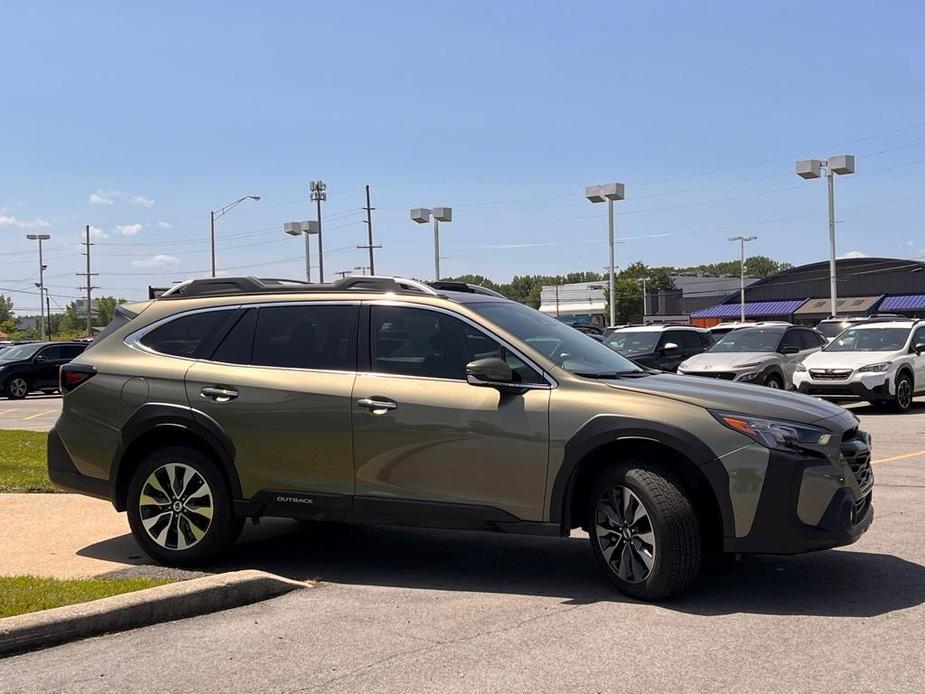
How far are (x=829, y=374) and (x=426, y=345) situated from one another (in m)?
13.3

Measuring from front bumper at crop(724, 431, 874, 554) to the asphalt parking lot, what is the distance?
371mm

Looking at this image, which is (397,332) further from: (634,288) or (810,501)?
(634,288)

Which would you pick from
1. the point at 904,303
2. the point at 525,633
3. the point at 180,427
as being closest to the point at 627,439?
the point at 525,633

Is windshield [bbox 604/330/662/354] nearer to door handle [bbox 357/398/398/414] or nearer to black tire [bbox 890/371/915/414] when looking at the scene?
black tire [bbox 890/371/915/414]

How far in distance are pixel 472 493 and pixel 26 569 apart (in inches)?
123

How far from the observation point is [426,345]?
650 cm

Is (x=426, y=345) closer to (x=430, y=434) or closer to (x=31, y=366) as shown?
(x=430, y=434)

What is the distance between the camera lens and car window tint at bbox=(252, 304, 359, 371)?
671 centimetres

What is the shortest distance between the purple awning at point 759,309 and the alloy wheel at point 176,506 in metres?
77.3

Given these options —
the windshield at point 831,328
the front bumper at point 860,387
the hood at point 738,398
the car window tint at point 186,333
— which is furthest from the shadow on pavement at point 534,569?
the windshield at point 831,328

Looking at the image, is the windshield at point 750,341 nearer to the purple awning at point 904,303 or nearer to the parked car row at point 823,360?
the parked car row at point 823,360

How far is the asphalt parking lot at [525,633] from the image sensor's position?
460cm

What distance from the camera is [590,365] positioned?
257 inches

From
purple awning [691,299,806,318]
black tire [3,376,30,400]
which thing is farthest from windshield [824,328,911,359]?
purple awning [691,299,806,318]
